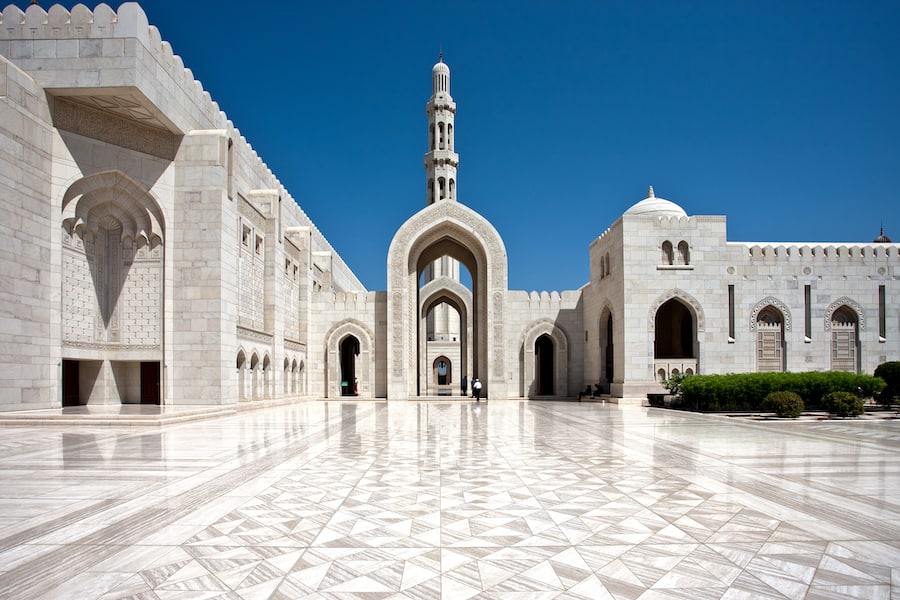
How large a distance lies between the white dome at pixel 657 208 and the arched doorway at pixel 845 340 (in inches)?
279

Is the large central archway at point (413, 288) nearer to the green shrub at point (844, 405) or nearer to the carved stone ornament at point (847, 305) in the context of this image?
the carved stone ornament at point (847, 305)

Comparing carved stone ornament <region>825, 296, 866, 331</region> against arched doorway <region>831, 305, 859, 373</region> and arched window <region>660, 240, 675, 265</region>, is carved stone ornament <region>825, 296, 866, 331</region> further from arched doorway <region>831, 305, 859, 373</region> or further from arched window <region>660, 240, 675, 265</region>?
arched window <region>660, 240, 675, 265</region>

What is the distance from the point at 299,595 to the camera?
3350 millimetres

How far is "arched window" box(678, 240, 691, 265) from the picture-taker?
21406mm

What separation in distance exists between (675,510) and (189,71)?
1560cm

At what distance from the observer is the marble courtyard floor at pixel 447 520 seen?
3.53 meters

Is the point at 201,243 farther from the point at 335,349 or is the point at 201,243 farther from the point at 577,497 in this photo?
the point at 577,497

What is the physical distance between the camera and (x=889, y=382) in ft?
58.1

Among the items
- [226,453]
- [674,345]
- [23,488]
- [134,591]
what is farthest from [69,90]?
[674,345]

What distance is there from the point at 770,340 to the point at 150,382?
1920cm

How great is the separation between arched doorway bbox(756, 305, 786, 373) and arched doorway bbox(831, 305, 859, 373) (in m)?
1.77

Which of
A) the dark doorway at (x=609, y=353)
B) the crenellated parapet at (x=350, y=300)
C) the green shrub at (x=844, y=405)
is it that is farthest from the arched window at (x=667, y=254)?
the crenellated parapet at (x=350, y=300)

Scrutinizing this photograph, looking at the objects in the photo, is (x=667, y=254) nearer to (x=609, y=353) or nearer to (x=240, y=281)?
(x=609, y=353)

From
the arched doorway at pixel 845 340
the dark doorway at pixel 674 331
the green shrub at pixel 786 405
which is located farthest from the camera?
the dark doorway at pixel 674 331
